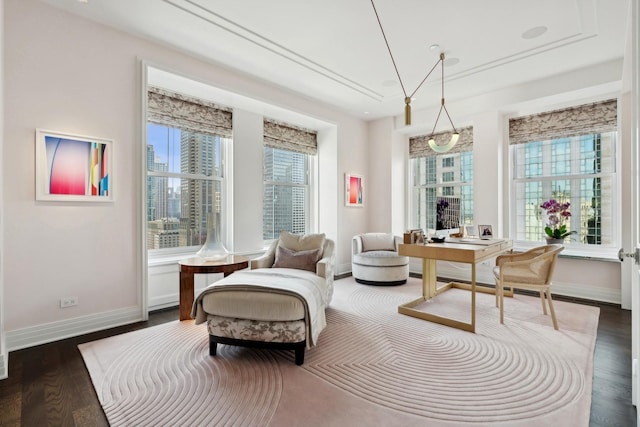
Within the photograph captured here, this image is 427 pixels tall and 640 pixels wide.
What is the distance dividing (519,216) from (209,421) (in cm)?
495

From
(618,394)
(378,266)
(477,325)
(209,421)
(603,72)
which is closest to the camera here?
(209,421)

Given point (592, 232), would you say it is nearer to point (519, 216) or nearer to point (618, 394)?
point (519, 216)

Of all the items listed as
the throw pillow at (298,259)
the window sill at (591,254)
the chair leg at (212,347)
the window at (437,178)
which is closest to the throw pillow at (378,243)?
the window at (437,178)

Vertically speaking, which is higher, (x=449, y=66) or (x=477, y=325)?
(x=449, y=66)

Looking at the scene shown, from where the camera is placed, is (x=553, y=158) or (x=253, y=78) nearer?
(x=253, y=78)

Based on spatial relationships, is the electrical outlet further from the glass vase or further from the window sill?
the window sill

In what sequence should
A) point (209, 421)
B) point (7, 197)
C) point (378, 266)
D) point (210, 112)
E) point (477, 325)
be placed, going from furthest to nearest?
1. point (378, 266)
2. point (210, 112)
3. point (477, 325)
4. point (7, 197)
5. point (209, 421)

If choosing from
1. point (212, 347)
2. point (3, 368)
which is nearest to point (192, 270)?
point (212, 347)

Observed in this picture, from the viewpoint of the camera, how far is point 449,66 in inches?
148

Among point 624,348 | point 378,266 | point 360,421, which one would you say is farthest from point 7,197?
point 624,348

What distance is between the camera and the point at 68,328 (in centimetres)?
272

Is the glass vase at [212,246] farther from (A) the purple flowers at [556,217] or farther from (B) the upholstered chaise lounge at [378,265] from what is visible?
(A) the purple flowers at [556,217]

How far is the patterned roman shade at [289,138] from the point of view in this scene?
4750 mm

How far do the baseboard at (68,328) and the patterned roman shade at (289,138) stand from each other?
9.49ft
